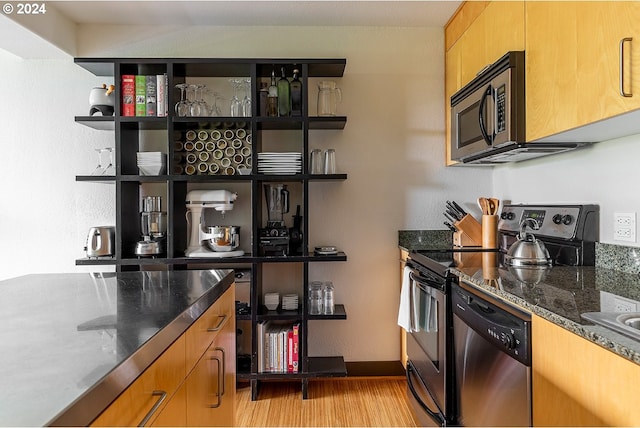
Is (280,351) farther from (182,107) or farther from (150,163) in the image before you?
(182,107)

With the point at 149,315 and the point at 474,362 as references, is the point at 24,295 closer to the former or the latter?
the point at 149,315

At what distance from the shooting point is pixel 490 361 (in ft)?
4.51

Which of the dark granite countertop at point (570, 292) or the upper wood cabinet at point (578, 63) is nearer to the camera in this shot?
the dark granite countertop at point (570, 292)

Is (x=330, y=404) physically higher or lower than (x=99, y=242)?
lower

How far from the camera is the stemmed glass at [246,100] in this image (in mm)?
2594

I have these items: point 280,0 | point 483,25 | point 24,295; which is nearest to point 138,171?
point 280,0

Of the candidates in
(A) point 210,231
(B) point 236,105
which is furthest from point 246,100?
(A) point 210,231

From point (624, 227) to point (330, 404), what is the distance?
180 centimetres

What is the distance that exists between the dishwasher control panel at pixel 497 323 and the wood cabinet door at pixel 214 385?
0.94 m

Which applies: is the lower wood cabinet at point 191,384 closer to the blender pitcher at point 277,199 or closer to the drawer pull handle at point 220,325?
the drawer pull handle at point 220,325

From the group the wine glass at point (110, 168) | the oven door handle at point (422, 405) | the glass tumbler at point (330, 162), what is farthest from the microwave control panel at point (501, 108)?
the wine glass at point (110, 168)

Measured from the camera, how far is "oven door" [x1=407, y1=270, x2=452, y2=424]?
1.81 meters

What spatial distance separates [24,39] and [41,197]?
40.4 inches

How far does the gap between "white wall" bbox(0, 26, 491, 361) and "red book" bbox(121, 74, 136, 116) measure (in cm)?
38
